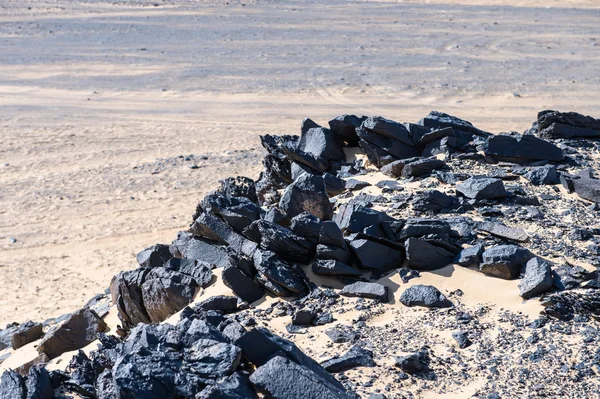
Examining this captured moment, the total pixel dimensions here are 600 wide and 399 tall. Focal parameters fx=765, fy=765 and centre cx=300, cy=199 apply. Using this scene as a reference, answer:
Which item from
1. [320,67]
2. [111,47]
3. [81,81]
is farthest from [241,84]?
[111,47]

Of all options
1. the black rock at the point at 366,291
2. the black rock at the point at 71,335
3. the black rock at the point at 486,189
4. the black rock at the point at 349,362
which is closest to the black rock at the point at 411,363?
the black rock at the point at 349,362

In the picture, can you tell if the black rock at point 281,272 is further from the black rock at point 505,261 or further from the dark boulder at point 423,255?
the black rock at point 505,261

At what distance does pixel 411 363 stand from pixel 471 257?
1.92m

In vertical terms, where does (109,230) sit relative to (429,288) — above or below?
below

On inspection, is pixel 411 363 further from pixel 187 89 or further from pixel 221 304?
pixel 187 89

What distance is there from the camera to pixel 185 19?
32375 millimetres

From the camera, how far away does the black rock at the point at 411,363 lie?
20.8ft

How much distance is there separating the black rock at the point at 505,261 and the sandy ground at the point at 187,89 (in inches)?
239

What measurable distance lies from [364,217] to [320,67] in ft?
55.9

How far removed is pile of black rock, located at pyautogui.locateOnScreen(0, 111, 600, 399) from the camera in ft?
19.5

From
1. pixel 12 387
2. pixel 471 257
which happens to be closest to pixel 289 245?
pixel 471 257

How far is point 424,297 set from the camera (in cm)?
736

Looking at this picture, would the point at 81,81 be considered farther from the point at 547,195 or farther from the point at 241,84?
the point at 547,195

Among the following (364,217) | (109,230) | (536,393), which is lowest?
(109,230)
